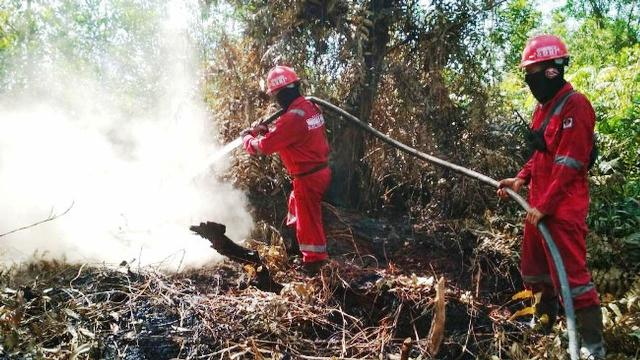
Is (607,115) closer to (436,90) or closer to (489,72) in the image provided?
(489,72)

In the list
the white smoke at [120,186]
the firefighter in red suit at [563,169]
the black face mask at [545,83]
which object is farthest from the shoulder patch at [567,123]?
the white smoke at [120,186]

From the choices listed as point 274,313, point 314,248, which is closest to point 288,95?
point 314,248

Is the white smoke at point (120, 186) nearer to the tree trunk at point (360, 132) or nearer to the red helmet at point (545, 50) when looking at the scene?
the tree trunk at point (360, 132)

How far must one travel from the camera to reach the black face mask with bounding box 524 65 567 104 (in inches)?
127

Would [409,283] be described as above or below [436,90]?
below

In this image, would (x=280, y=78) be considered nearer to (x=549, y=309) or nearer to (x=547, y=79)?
(x=547, y=79)

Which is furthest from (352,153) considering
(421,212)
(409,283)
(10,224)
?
(10,224)

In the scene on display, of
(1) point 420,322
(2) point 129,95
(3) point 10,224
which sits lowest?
(1) point 420,322

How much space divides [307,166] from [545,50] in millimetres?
2309

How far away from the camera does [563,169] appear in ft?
9.83

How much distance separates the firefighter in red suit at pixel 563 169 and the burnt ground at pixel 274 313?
343 mm

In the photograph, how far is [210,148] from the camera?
662 cm

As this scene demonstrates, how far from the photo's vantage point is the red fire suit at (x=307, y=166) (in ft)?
14.7

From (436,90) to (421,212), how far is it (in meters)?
1.50
